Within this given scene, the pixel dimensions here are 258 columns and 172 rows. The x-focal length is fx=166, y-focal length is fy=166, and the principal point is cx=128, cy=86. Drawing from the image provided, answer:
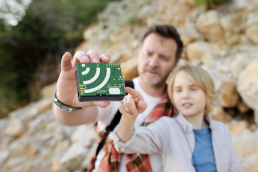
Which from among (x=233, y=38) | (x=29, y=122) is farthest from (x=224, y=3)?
(x=29, y=122)

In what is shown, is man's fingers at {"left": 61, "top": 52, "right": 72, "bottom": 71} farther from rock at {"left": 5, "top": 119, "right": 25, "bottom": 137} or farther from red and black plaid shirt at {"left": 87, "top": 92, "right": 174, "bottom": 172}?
rock at {"left": 5, "top": 119, "right": 25, "bottom": 137}

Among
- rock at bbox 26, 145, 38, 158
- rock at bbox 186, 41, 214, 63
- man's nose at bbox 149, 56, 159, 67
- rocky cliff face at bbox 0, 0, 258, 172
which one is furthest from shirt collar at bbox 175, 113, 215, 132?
rock at bbox 26, 145, 38, 158

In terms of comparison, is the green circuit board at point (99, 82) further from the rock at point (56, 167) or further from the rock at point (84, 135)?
the rock at point (84, 135)

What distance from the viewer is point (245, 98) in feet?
9.52

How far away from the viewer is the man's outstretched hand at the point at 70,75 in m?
1.13

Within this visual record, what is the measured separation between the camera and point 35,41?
10617mm

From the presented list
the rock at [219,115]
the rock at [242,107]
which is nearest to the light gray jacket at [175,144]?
the rock at [219,115]

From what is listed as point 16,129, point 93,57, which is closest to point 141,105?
point 93,57

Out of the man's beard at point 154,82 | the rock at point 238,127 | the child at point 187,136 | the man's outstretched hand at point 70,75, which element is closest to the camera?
the man's outstretched hand at point 70,75

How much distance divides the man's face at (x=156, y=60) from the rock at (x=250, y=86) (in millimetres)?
1486

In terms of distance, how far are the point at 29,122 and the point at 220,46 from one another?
6.29 meters

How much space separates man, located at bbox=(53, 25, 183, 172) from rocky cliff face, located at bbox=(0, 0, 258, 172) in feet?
4.47

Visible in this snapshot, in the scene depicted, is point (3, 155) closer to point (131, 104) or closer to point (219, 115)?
point (131, 104)

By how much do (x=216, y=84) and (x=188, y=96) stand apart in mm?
1665
